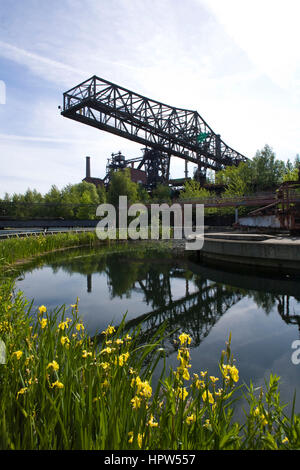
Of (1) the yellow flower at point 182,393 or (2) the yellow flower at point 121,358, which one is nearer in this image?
(1) the yellow flower at point 182,393

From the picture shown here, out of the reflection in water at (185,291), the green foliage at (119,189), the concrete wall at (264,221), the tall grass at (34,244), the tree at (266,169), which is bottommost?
the reflection in water at (185,291)

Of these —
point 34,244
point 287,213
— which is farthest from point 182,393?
point 287,213

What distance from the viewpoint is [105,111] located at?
1948 inches

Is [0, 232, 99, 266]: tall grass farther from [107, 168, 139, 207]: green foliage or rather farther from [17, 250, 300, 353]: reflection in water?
[107, 168, 139, 207]: green foliage

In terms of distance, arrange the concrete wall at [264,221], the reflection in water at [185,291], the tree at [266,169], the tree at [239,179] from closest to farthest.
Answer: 1. the reflection in water at [185,291]
2. the concrete wall at [264,221]
3. the tree at [239,179]
4. the tree at [266,169]

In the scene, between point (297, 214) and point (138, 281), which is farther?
point (297, 214)

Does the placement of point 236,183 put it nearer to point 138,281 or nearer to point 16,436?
point 138,281

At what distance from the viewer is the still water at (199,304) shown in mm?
4547

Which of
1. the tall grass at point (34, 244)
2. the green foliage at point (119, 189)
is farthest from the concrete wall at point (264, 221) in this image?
the green foliage at point (119, 189)

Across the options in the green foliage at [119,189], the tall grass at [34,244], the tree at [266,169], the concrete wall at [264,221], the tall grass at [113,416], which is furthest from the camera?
the tree at [266,169]

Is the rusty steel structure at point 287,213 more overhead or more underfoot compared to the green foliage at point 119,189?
more underfoot

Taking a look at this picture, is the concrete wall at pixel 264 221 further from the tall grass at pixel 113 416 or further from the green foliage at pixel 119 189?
the tall grass at pixel 113 416
